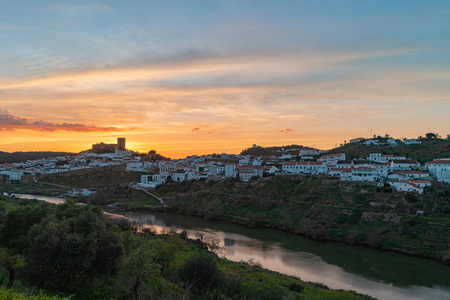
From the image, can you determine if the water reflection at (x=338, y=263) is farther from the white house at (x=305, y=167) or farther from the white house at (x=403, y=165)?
the white house at (x=403, y=165)

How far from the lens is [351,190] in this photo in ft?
134

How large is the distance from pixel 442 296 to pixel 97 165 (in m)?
88.0

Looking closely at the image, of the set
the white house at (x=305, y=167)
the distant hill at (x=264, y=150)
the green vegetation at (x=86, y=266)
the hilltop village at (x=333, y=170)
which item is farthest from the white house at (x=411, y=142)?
the green vegetation at (x=86, y=266)

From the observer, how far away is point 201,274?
1508 cm

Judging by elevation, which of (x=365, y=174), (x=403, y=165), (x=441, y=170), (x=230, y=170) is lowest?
(x=230, y=170)

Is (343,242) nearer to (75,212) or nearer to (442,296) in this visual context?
(442,296)

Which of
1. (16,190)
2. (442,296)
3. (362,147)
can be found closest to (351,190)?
(442,296)

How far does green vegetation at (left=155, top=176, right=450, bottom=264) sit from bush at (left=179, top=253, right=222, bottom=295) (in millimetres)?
21751

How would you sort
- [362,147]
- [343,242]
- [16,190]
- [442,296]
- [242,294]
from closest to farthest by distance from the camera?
[242,294] < [442,296] < [343,242] < [16,190] < [362,147]

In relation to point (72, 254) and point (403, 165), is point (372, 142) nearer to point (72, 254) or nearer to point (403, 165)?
point (403, 165)

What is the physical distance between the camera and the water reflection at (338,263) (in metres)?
21.7

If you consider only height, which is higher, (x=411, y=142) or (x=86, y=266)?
(x=411, y=142)

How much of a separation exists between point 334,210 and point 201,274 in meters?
27.4

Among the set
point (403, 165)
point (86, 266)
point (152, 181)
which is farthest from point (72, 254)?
point (152, 181)
